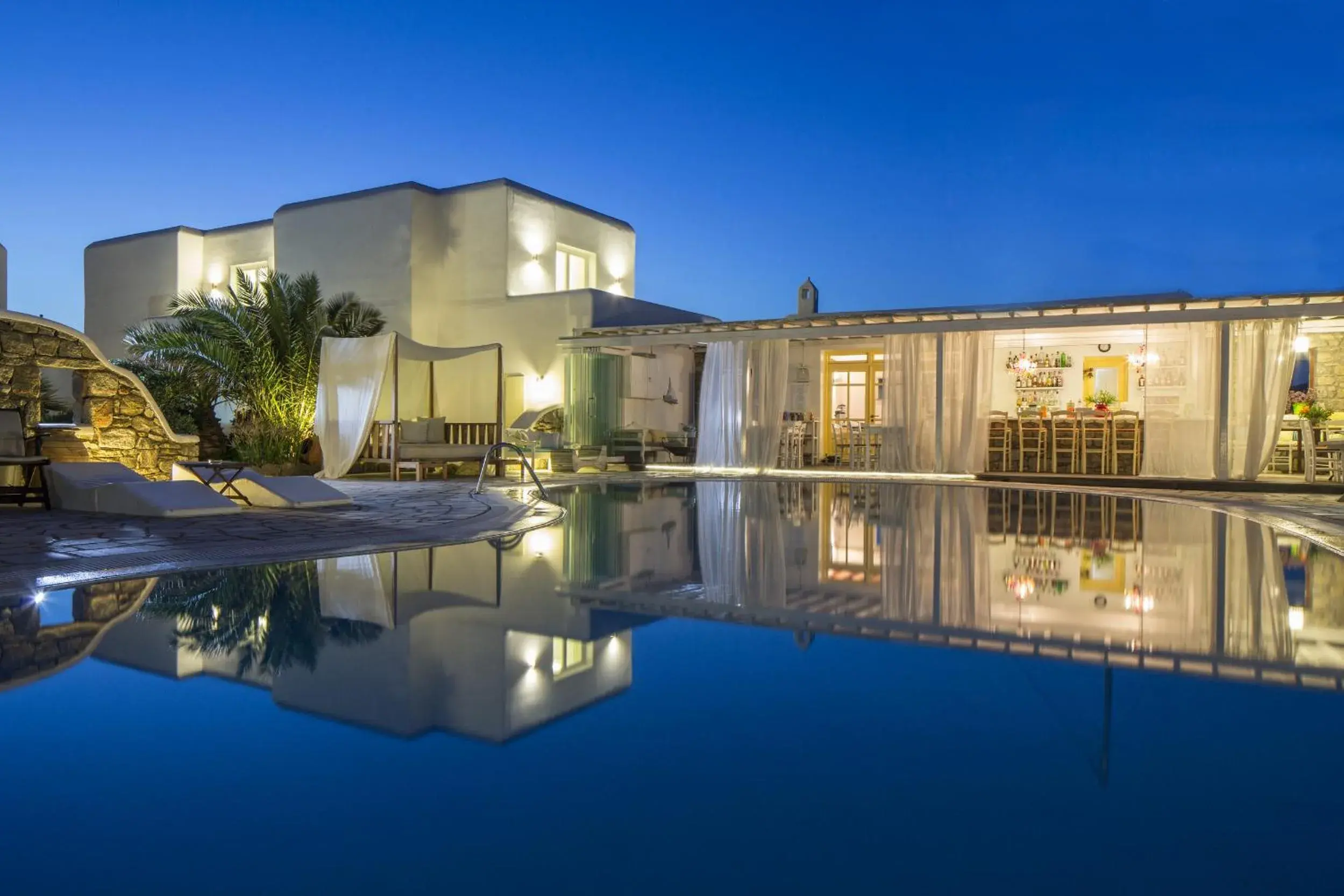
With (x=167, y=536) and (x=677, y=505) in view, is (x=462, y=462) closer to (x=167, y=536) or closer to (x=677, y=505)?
(x=677, y=505)

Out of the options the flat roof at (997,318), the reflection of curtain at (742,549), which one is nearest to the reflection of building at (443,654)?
the reflection of curtain at (742,549)

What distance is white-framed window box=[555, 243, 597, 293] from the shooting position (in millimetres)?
19281

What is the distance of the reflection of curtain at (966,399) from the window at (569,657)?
11440mm

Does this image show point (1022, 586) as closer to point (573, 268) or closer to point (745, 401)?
point (745, 401)

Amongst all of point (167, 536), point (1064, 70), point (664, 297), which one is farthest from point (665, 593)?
point (664, 297)

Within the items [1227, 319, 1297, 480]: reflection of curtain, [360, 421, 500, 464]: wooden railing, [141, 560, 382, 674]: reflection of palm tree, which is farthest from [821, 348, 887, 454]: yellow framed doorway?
[141, 560, 382, 674]: reflection of palm tree

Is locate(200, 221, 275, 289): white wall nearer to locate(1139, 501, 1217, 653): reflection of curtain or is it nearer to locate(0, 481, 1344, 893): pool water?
locate(0, 481, 1344, 893): pool water

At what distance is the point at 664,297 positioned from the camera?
7394cm

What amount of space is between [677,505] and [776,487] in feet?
9.97

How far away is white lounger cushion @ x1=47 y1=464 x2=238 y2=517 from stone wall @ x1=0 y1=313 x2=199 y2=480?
5.09 feet

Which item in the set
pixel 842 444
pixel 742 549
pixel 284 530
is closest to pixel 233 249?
pixel 842 444

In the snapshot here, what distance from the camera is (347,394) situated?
12.9 m

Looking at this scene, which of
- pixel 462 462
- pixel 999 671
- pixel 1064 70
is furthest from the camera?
pixel 1064 70

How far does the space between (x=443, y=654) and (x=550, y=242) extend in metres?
16.3
